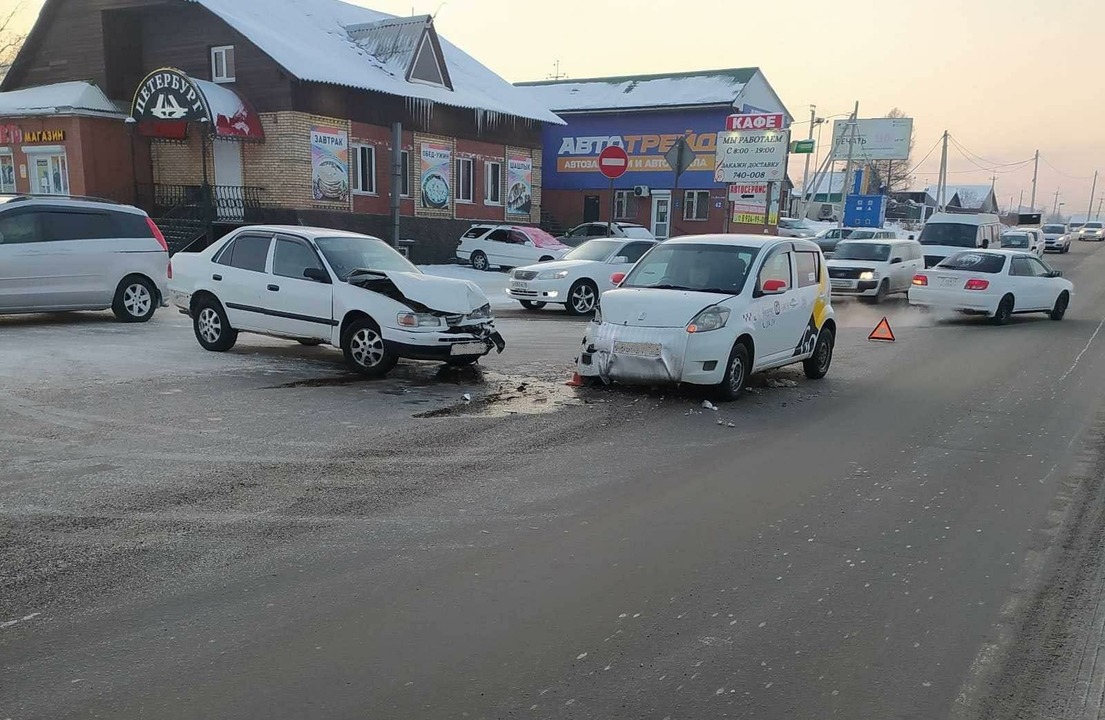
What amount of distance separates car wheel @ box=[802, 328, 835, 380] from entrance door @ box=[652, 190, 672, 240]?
32235 mm

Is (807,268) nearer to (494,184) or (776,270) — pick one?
(776,270)

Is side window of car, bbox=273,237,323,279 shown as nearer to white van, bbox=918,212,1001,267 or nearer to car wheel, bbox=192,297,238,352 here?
car wheel, bbox=192,297,238,352

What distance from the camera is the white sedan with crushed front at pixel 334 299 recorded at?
9719 mm

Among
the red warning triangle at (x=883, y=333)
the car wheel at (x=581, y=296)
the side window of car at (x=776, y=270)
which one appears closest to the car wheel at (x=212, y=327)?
the side window of car at (x=776, y=270)

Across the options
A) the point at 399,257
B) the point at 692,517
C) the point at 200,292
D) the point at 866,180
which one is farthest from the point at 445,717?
the point at 866,180

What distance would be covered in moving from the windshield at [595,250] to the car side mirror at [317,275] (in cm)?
861

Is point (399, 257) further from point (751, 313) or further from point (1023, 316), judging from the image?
point (1023, 316)

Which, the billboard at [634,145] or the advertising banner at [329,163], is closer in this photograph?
the advertising banner at [329,163]

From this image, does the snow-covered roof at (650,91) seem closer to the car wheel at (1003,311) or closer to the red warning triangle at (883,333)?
the car wheel at (1003,311)

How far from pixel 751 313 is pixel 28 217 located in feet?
35.1

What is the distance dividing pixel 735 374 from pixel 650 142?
35.9 meters

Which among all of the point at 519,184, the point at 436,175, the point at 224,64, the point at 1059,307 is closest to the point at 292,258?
the point at 1059,307

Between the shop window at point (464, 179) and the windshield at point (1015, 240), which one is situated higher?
the shop window at point (464, 179)

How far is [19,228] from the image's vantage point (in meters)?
12.6
